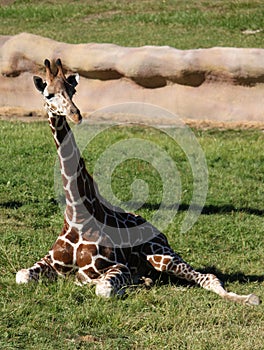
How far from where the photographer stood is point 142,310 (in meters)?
6.09

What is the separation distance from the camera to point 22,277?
6395 mm

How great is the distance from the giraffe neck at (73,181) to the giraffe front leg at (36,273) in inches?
14.3

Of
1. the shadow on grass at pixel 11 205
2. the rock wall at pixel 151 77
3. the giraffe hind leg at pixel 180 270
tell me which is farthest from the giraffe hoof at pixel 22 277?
the rock wall at pixel 151 77

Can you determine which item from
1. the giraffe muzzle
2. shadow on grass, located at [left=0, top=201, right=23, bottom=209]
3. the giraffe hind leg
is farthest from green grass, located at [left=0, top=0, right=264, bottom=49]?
the giraffe muzzle

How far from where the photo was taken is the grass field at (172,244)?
5.65m

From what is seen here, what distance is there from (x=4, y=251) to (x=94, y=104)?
7.65 m

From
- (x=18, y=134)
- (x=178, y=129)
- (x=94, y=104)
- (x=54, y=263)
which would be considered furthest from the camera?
(x=94, y=104)

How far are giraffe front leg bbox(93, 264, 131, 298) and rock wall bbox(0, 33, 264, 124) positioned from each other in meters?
7.64

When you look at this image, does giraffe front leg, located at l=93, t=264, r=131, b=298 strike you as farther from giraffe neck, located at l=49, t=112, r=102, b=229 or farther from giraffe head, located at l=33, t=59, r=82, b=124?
giraffe head, located at l=33, t=59, r=82, b=124

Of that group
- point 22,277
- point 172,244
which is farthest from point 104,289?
point 172,244

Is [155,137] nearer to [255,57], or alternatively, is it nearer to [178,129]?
[178,129]

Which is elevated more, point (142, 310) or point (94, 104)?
point (142, 310)

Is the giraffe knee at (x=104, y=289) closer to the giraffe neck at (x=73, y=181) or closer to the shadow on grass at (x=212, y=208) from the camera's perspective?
the giraffe neck at (x=73, y=181)

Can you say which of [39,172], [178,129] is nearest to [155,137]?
[178,129]
